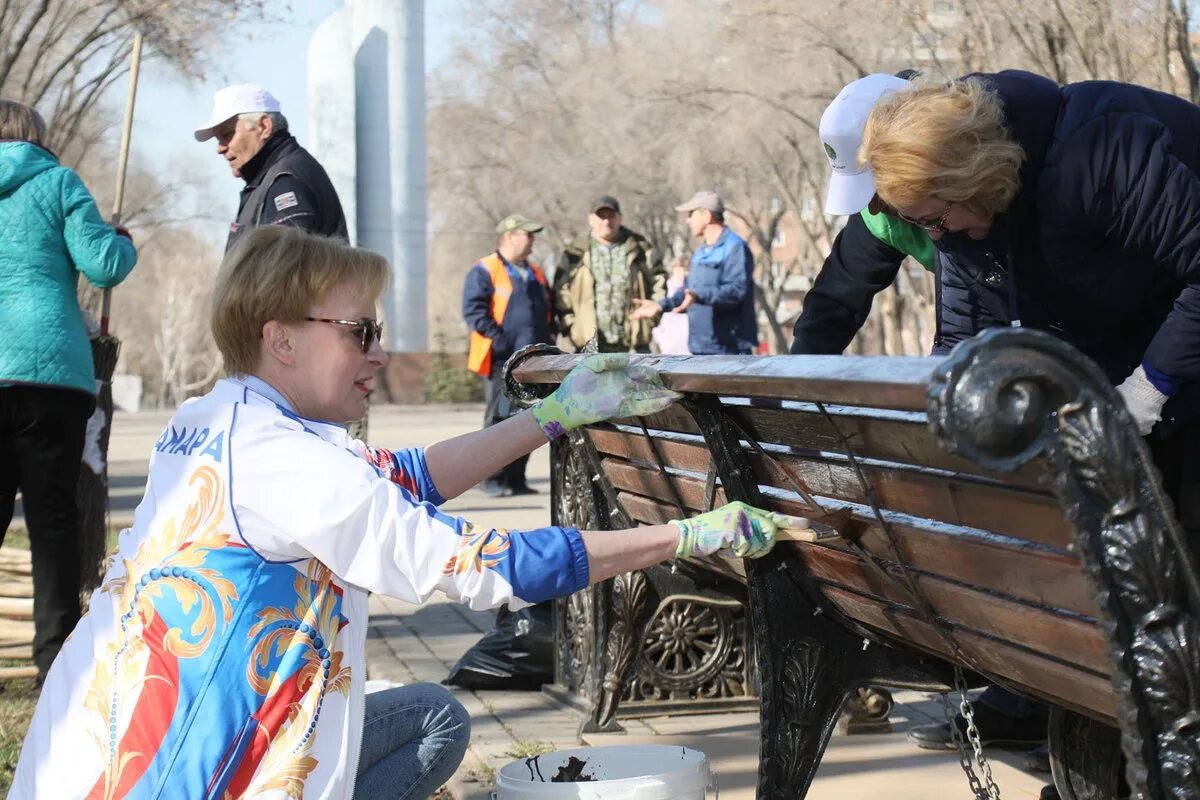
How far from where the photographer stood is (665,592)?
449 cm

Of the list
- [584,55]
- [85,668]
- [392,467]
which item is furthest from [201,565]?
[584,55]

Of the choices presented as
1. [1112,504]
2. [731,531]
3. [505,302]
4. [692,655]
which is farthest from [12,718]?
[505,302]

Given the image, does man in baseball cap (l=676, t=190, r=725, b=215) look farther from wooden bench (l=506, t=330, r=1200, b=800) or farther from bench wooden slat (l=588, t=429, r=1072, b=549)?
bench wooden slat (l=588, t=429, r=1072, b=549)

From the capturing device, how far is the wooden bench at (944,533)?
1642 millimetres

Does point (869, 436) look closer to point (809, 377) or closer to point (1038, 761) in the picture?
point (809, 377)

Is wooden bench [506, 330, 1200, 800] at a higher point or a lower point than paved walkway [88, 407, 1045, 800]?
higher

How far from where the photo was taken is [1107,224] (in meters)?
2.91

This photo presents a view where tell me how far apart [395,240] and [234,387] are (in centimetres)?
3727

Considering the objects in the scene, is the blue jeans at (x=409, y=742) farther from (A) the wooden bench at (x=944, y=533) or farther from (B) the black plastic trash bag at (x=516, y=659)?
(B) the black plastic trash bag at (x=516, y=659)

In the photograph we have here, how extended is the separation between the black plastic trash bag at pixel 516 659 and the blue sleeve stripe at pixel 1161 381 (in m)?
Answer: 2.73

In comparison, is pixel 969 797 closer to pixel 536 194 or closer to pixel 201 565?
pixel 201 565

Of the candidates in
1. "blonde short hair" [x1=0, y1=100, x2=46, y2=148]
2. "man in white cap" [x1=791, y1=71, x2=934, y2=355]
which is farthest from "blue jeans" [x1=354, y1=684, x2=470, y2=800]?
"blonde short hair" [x1=0, y1=100, x2=46, y2=148]

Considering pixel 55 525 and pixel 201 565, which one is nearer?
pixel 201 565

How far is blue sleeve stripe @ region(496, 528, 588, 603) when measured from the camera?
245cm
